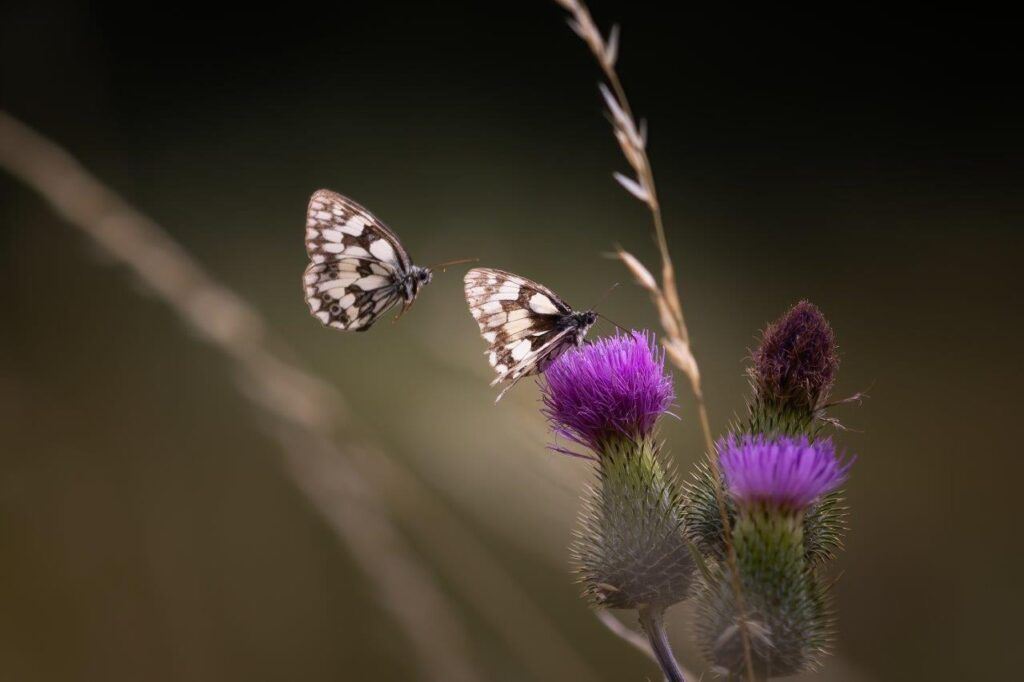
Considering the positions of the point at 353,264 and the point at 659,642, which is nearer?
the point at 659,642

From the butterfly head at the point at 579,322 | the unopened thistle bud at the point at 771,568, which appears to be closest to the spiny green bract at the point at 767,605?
the unopened thistle bud at the point at 771,568

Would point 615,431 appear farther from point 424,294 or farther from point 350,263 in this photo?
point 424,294

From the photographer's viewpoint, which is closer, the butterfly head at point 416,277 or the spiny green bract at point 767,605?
the spiny green bract at point 767,605

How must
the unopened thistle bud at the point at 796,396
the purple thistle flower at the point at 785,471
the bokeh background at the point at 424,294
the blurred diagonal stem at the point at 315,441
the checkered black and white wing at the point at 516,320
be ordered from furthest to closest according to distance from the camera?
the bokeh background at the point at 424,294
the blurred diagonal stem at the point at 315,441
the checkered black and white wing at the point at 516,320
the unopened thistle bud at the point at 796,396
the purple thistle flower at the point at 785,471

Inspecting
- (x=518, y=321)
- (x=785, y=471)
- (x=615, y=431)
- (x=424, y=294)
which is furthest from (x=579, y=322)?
(x=424, y=294)

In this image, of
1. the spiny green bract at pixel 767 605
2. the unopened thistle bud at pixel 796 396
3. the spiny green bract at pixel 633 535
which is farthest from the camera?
the unopened thistle bud at pixel 796 396

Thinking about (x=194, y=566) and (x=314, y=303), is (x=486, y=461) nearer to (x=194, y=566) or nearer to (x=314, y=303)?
(x=314, y=303)

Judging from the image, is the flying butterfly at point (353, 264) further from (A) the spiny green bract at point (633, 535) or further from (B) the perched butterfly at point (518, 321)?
(A) the spiny green bract at point (633, 535)

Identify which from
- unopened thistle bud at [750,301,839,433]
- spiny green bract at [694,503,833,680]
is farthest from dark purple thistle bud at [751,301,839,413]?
spiny green bract at [694,503,833,680]
